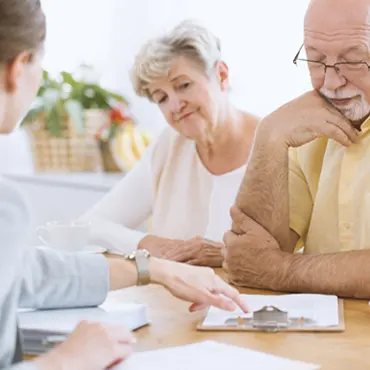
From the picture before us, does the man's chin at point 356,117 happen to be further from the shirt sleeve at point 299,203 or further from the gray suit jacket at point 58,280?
the gray suit jacket at point 58,280

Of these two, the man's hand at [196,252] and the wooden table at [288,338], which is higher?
the wooden table at [288,338]

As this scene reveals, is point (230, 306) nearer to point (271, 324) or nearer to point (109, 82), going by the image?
point (271, 324)

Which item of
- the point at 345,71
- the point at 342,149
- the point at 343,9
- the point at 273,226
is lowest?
the point at 273,226

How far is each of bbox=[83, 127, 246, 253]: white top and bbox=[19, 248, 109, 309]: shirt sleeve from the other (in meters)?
1.08

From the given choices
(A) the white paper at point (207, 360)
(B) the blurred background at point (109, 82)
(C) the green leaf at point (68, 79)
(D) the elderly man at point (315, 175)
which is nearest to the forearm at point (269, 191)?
(D) the elderly man at point (315, 175)

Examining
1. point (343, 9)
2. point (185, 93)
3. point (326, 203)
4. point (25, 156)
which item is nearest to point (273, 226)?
point (326, 203)

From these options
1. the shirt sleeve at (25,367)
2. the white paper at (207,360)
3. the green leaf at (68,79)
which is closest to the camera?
the shirt sleeve at (25,367)

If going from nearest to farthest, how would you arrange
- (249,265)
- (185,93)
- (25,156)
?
(249,265) → (185,93) → (25,156)

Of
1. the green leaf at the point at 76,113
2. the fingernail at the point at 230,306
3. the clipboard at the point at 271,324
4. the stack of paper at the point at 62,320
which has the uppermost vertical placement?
the green leaf at the point at 76,113

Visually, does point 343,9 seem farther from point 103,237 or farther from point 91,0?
point 91,0

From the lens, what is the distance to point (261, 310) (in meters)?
1.53

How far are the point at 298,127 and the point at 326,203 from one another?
0.61 feet

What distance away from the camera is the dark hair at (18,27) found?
3.65ft

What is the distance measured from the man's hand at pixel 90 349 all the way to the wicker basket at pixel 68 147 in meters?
2.99
